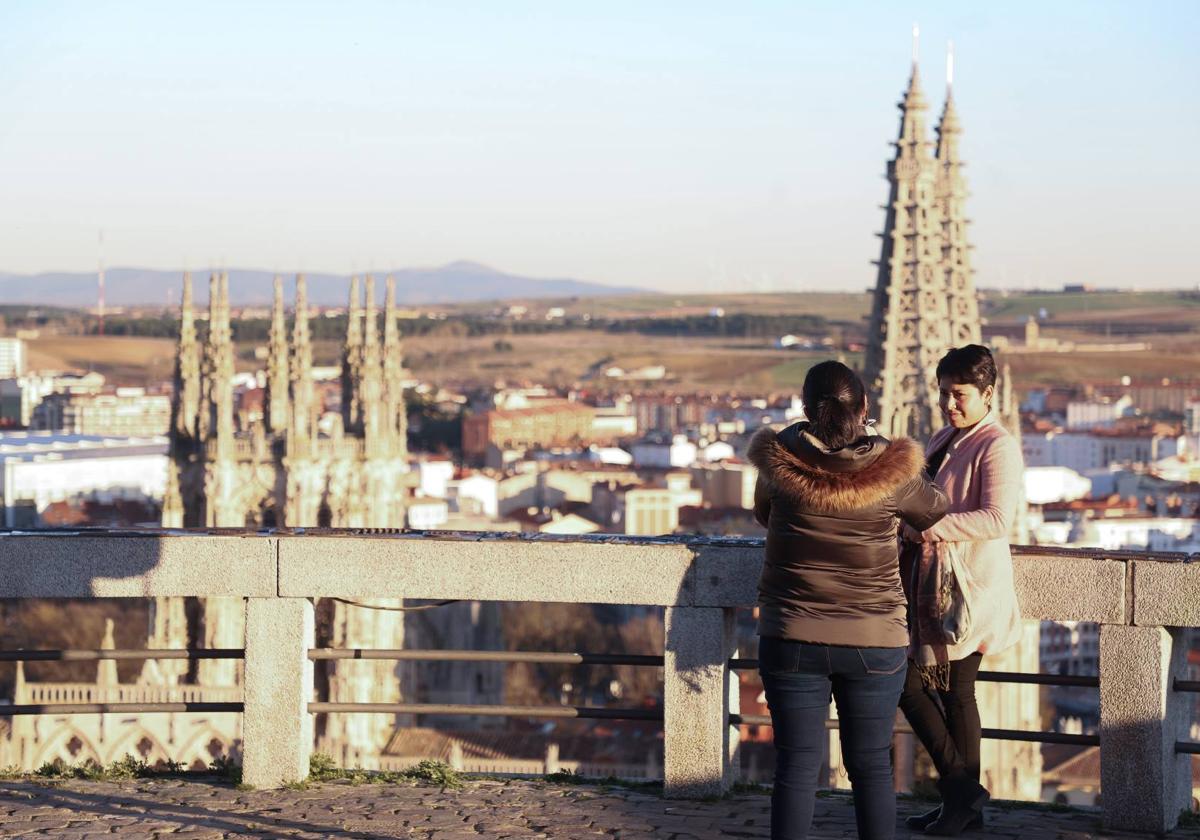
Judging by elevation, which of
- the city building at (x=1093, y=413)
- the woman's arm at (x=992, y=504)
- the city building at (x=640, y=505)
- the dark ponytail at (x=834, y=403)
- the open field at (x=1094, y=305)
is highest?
the open field at (x=1094, y=305)

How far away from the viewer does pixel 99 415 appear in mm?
117312

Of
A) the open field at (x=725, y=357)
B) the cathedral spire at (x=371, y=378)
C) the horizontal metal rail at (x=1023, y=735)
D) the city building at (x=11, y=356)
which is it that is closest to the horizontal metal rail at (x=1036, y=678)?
the horizontal metal rail at (x=1023, y=735)

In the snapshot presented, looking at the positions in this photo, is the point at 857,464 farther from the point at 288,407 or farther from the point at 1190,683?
the point at 288,407

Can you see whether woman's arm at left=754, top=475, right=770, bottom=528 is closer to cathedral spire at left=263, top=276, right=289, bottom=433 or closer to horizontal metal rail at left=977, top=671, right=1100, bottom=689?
horizontal metal rail at left=977, top=671, right=1100, bottom=689

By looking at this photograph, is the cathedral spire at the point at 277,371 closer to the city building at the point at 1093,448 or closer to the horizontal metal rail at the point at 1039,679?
the horizontal metal rail at the point at 1039,679

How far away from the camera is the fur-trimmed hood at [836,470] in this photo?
220 inches

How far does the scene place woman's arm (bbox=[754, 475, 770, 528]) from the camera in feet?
18.7

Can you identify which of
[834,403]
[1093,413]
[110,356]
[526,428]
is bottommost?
[526,428]

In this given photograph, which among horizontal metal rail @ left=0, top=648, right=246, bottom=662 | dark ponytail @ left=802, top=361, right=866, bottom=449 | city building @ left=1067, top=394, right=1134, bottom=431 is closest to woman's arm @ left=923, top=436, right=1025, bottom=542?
dark ponytail @ left=802, top=361, right=866, bottom=449

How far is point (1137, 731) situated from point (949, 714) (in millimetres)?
676


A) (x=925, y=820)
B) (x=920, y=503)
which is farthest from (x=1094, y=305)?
(x=920, y=503)

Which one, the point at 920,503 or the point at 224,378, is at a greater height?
the point at 920,503

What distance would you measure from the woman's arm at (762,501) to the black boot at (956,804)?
121 cm

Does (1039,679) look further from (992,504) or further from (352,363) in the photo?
(352,363)
